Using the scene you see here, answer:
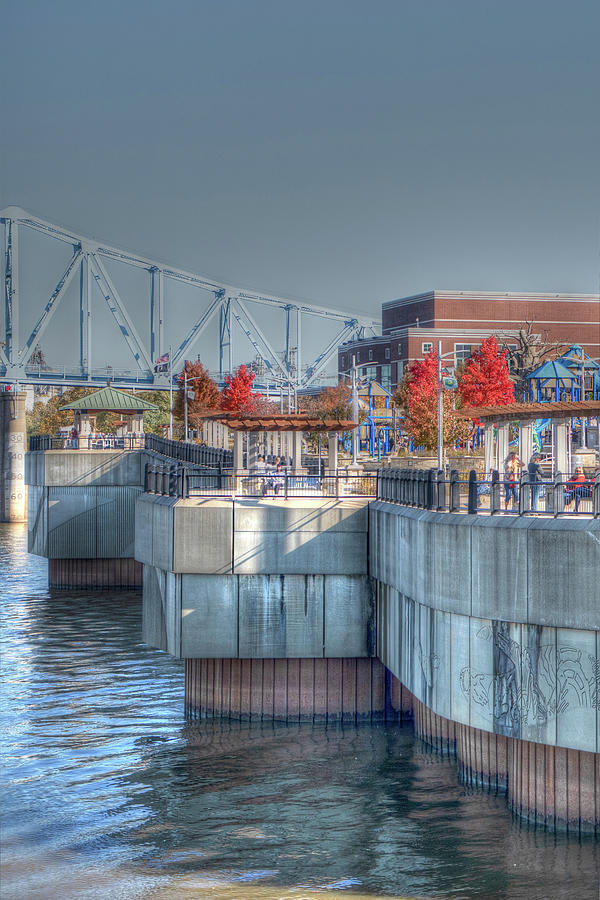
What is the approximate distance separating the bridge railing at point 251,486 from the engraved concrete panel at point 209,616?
2.47 meters

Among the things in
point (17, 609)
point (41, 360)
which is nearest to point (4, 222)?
point (41, 360)

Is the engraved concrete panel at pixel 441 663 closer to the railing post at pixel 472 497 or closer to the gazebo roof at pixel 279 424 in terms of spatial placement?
the railing post at pixel 472 497

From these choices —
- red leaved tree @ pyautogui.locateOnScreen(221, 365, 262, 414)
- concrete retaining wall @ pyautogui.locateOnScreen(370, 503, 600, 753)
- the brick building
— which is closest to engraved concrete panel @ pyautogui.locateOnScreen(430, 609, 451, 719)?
concrete retaining wall @ pyautogui.locateOnScreen(370, 503, 600, 753)

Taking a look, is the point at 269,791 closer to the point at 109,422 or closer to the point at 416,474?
the point at 416,474

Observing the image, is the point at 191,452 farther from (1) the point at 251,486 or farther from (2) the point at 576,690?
(2) the point at 576,690

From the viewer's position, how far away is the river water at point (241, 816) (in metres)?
19.5

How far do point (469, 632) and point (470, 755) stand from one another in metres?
4.04

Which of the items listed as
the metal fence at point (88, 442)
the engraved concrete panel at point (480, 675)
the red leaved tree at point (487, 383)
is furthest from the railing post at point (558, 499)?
the red leaved tree at point (487, 383)

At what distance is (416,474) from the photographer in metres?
25.8

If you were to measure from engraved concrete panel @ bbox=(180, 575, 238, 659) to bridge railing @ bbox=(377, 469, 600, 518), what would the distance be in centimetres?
471

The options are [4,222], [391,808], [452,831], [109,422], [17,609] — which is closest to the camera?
[452,831]

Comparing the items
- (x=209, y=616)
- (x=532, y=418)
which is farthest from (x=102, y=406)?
(x=209, y=616)

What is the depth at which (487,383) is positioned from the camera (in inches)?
3356

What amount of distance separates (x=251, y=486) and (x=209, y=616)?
17.3 ft
